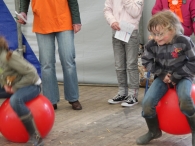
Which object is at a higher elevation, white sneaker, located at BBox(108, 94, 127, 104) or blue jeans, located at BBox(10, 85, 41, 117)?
blue jeans, located at BBox(10, 85, 41, 117)

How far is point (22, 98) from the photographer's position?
3.57 metres

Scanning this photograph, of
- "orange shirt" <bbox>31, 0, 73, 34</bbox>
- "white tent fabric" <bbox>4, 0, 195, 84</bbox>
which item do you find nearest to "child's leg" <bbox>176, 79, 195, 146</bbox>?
"orange shirt" <bbox>31, 0, 73, 34</bbox>

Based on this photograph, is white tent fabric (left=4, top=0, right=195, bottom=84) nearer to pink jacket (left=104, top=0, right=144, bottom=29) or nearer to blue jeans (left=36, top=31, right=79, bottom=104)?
pink jacket (left=104, top=0, right=144, bottom=29)

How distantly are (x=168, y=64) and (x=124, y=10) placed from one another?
1446mm

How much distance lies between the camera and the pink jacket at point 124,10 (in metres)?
4.75

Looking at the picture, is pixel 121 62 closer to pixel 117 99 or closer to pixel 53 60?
pixel 117 99

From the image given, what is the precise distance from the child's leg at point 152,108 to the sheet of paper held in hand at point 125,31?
3.99ft

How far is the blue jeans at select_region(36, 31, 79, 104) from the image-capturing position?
15.2 ft

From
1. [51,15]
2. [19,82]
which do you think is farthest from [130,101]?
[19,82]

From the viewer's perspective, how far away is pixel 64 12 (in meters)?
4.64

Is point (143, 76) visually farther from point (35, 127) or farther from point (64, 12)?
point (35, 127)

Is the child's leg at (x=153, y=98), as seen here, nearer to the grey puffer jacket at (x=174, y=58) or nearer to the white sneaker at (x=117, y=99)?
the grey puffer jacket at (x=174, y=58)

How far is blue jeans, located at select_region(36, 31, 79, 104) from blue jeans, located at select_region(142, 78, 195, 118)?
1324mm

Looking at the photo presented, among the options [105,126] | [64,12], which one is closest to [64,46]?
[64,12]
